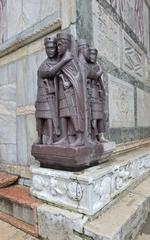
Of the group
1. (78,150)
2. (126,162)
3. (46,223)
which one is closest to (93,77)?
(78,150)

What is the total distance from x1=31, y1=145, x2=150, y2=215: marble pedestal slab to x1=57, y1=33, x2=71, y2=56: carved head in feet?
2.89

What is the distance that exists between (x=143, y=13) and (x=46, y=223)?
3624 millimetres

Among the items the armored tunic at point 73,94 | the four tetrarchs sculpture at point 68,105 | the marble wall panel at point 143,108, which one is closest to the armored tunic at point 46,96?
the four tetrarchs sculpture at point 68,105

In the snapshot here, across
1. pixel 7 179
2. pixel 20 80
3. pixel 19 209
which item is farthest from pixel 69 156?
pixel 20 80

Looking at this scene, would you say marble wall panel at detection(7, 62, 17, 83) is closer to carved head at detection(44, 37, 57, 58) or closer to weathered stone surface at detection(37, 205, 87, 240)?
carved head at detection(44, 37, 57, 58)

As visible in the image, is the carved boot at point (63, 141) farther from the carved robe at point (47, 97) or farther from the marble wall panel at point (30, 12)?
the marble wall panel at point (30, 12)

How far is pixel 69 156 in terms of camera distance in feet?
4.90

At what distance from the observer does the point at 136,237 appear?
5.26ft

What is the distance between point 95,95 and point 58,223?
39.2 inches

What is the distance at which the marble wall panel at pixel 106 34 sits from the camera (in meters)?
2.20

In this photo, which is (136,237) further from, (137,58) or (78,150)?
(137,58)

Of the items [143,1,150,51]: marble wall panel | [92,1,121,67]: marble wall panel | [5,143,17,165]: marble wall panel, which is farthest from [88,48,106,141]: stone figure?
[143,1,150,51]: marble wall panel

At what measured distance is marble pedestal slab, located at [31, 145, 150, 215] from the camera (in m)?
1.39

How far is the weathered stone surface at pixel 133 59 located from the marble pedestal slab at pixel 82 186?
1628 mm
